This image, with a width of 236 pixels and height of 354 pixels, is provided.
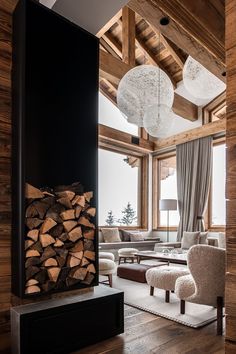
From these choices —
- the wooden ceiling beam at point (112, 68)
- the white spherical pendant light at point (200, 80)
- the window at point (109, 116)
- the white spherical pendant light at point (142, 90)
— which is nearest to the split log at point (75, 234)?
the white spherical pendant light at point (200, 80)

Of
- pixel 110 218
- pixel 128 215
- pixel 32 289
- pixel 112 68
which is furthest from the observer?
pixel 128 215

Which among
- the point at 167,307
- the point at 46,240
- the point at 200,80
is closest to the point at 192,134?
the point at 200,80

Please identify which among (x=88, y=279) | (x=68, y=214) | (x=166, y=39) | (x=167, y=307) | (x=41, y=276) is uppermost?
(x=166, y=39)

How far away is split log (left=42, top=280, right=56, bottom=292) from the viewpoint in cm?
211

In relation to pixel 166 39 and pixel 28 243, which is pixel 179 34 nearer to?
pixel 28 243

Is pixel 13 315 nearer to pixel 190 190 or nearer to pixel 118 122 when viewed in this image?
pixel 190 190

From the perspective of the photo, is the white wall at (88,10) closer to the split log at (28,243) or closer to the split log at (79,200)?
the split log at (79,200)

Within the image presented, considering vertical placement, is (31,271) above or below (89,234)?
below

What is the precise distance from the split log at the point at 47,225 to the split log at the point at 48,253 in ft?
0.44

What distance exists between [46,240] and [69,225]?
22 cm

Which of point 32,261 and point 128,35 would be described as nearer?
point 32,261

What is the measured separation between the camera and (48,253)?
215 centimetres

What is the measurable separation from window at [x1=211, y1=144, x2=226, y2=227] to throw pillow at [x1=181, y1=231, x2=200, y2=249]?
80 cm

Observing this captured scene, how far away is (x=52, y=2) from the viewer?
2404 mm
